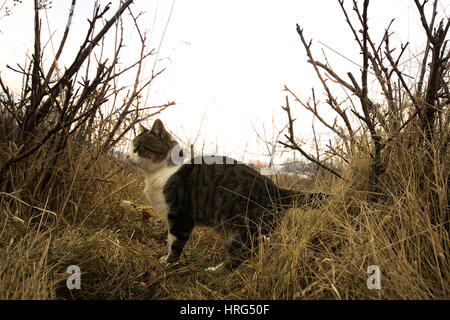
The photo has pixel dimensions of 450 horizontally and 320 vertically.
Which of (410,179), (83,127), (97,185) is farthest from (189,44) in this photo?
(410,179)

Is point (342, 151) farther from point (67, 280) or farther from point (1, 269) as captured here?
point (1, 269)

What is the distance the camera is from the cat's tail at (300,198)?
1.99 m

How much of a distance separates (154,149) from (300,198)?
3.65ft

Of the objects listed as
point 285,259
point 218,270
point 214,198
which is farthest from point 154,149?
point 285,259

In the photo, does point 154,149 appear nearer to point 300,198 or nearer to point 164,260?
point 164,260

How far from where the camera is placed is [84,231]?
1983 mm

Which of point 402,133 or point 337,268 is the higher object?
point 402,133

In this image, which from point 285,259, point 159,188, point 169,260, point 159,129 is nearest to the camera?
point 285,259

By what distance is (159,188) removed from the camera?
226 centimetres

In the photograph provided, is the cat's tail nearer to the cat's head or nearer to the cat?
the cat

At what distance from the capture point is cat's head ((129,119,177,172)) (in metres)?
2.45

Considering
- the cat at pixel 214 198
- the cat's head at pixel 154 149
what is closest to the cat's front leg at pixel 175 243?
the cat at pixel 214 198

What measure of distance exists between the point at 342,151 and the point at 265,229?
843 mm

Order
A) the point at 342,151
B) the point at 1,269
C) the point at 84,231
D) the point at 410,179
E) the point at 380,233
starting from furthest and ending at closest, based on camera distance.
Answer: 1. the point at 342,151
2. the point at 84,231
3. the point at 410,179
4. the point at 380,233
5. the point at 1,269
